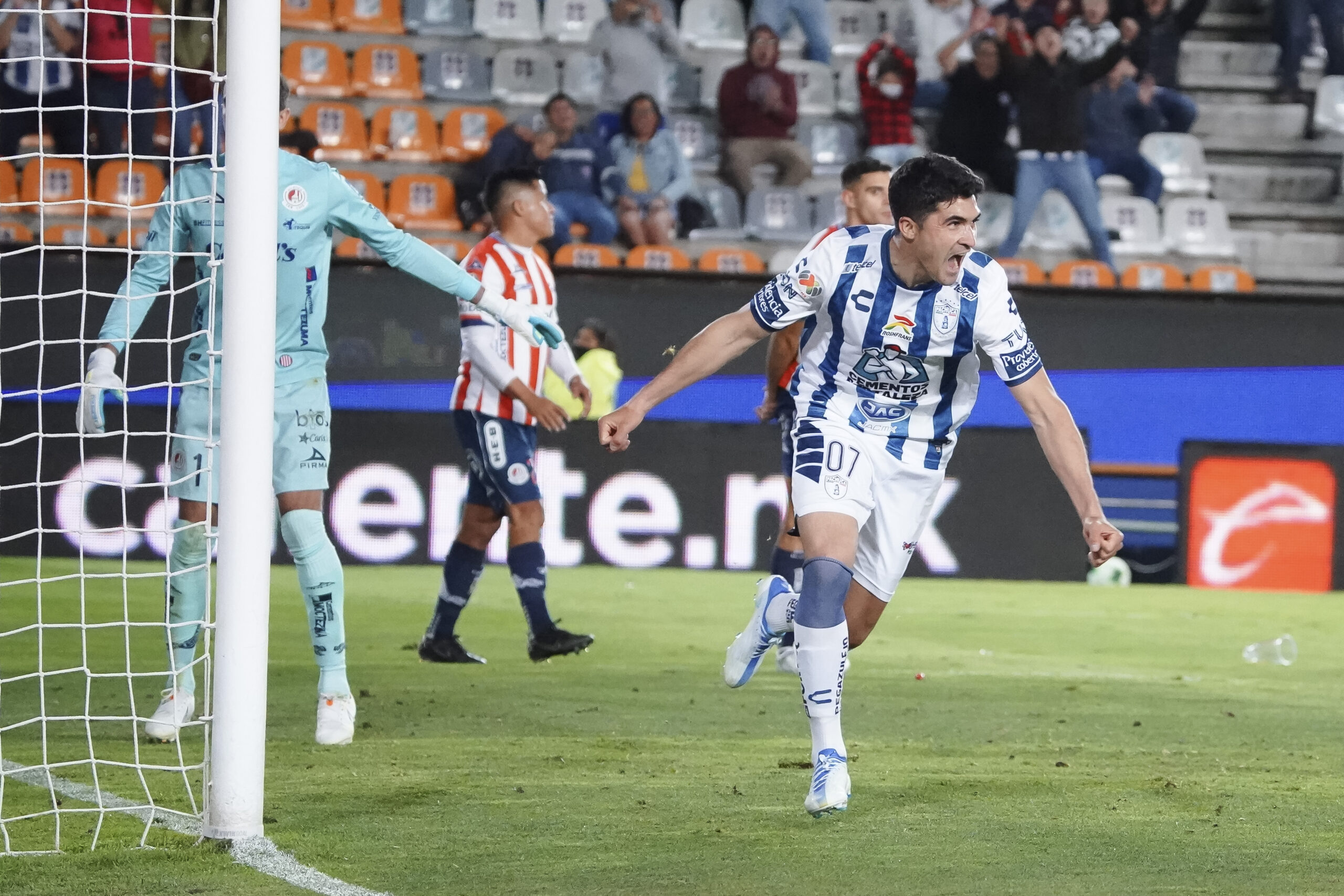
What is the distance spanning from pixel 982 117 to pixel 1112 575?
14.3 ft

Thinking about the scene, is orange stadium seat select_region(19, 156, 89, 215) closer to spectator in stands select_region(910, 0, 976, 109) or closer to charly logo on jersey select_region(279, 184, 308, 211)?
spectator in stands select_region(910, 0, 976, 109)

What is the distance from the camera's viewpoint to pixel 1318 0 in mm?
16094

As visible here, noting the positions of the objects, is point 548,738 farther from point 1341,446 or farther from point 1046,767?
point 1341,446

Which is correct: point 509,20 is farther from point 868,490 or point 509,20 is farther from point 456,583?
point 868,490

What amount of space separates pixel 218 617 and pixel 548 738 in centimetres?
187

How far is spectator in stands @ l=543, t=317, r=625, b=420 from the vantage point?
12.0 metres

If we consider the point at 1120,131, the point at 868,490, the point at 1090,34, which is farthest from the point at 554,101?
the point at 868,490

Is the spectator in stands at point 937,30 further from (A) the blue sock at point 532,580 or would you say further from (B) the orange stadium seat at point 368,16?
(A) the blue sock at point 532,580

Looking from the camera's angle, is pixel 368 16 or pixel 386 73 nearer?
pixel 386 73

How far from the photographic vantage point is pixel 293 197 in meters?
5.36

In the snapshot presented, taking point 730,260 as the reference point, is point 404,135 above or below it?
above

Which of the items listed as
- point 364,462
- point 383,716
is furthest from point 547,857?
point 364,462

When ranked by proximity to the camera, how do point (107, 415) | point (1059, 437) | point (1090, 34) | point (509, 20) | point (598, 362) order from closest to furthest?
1. point (1059, 437)
2. point (107, 415)
3. point (598, 362)
4. point (1090, 34)
5. point (509, 20)

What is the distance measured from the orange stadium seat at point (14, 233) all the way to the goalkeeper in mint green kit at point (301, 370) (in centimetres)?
712
